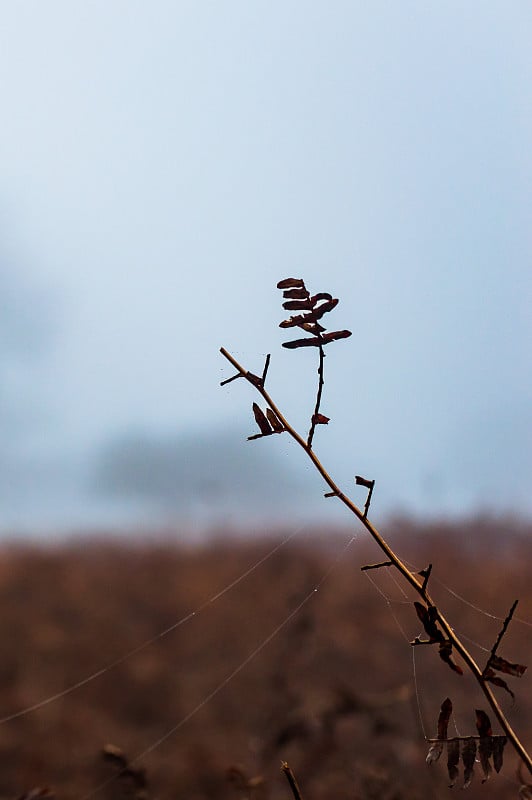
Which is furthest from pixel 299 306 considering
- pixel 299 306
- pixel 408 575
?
pixel 408 575

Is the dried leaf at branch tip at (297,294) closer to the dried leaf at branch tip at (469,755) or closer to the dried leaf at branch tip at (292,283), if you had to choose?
the dried leaf at branch tip at (292,283)

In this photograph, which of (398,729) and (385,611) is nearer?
(398,729)

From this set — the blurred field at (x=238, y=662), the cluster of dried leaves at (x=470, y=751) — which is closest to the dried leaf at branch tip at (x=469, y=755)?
the cluster of dried leaves at (x=470, y=751)

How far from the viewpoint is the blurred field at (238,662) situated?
0.87m

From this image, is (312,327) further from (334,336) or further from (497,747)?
(497,747)

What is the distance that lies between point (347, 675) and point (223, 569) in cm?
25

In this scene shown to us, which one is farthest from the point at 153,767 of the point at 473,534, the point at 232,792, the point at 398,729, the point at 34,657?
the point at 473,534

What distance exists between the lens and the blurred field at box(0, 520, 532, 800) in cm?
87

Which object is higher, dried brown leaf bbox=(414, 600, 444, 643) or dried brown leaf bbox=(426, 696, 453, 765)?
dried brown leaf bbox=(414, 600, 444, 643)

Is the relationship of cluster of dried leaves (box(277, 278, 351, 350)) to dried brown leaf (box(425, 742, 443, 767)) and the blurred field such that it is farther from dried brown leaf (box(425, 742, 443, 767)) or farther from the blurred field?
the blurred field

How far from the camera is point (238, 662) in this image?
100 cm

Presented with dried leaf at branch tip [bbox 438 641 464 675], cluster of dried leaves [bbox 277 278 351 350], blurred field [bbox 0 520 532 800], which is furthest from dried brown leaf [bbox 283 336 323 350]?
blurred field [bbox 0 520 532 800]

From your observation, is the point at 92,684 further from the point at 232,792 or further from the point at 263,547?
the point at 263,547

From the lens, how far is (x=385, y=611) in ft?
3.36
